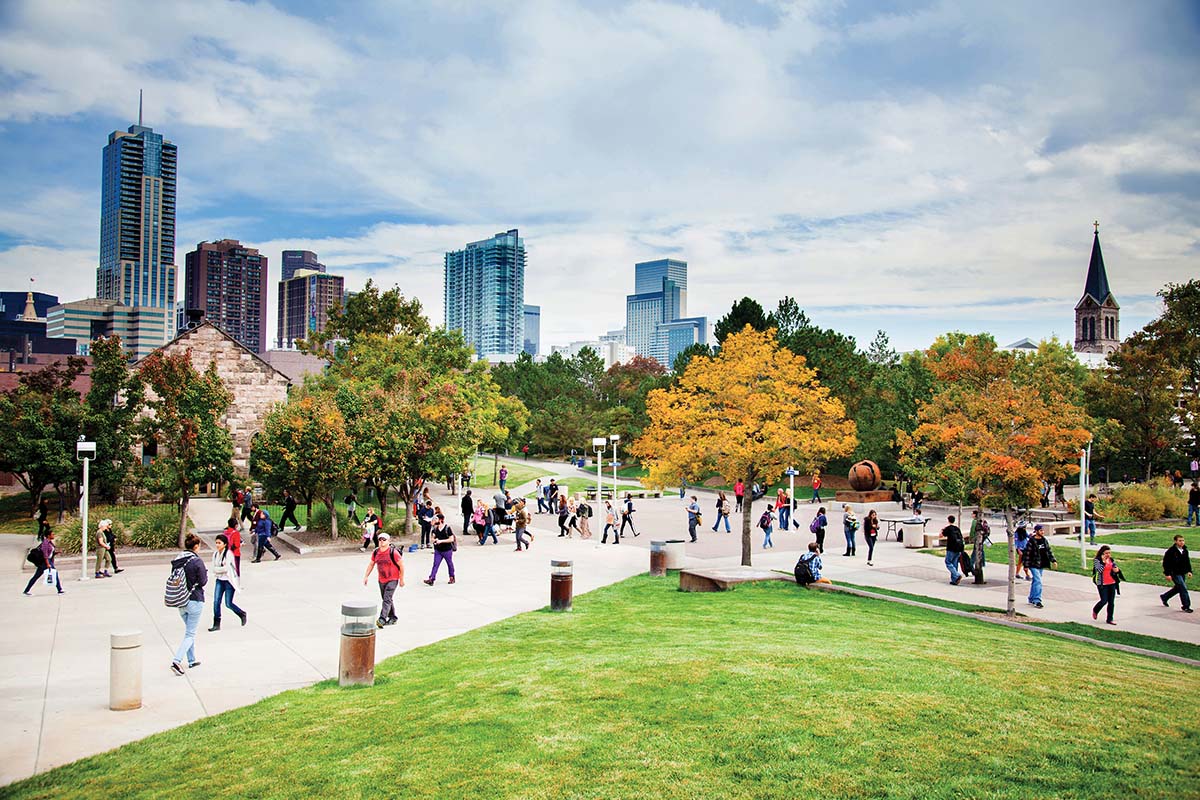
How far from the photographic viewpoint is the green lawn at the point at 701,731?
665 cm

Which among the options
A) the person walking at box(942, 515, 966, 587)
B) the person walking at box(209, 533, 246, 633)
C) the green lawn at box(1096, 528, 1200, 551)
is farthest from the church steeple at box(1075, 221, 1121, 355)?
the person walking at box(209, 533, 246, 633)

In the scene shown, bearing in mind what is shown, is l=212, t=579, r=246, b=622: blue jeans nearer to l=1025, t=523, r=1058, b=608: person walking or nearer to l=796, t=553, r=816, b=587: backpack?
l=796, t=553, r=816, b=587: backpack

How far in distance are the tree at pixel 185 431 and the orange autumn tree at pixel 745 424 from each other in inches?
503

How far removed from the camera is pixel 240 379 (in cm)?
4078

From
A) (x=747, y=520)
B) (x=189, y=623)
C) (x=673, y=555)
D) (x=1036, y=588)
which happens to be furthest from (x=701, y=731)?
(x=747, y=520)

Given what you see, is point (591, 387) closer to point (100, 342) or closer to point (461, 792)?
point (100, 342)

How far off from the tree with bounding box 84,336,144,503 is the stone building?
→ 1166 centimetres

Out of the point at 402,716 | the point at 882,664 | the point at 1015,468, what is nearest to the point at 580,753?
the point at 402,716

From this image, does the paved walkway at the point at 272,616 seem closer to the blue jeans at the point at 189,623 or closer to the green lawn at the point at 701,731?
the blue jeans at the point at 189,623

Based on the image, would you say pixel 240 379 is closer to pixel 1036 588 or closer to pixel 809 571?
pixel 809 571

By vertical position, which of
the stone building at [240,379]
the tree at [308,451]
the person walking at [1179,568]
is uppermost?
the stone building at [240,379]

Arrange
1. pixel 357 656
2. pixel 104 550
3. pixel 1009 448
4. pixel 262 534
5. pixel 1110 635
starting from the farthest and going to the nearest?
pixel 262 534, pixel 104 550, pixel 1009 448, pixel 1110 635, pixel 357 656

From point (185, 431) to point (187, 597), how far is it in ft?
46.6

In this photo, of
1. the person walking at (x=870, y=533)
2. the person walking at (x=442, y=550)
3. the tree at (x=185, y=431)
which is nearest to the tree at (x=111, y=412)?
the tree at (x=185, y=431)
